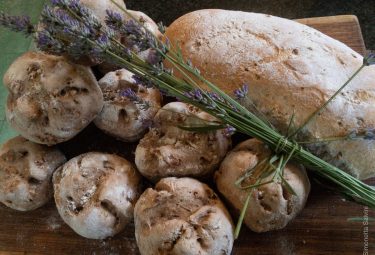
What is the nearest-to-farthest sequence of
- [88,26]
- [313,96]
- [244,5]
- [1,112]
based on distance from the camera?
[88,26] < [313,96] < [1,112] < [244,5]

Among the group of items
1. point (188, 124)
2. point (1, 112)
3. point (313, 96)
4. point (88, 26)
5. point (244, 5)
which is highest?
point (88, 26)

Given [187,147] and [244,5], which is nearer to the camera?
[187,147]

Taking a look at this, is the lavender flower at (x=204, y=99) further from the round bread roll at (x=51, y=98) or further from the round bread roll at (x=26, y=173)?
the round bread roll at (x=26, y=173)

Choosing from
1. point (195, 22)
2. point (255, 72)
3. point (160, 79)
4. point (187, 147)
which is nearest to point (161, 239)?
point (187, 147)

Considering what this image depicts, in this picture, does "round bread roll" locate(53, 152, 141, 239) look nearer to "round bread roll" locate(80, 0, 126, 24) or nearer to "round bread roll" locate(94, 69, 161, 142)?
"round bread roll" locate(94, 69, 161, 142)

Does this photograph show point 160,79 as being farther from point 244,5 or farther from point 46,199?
point 244,5

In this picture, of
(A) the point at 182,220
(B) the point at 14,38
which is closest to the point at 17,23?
(A) the point at 182,220

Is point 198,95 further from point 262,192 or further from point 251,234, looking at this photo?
point 251,234

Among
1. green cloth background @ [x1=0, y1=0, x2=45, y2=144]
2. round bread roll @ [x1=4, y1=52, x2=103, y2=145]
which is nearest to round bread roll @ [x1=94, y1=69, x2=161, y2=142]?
round bread roll @ [x1=4, y1=52, x2=103, y2=145]
